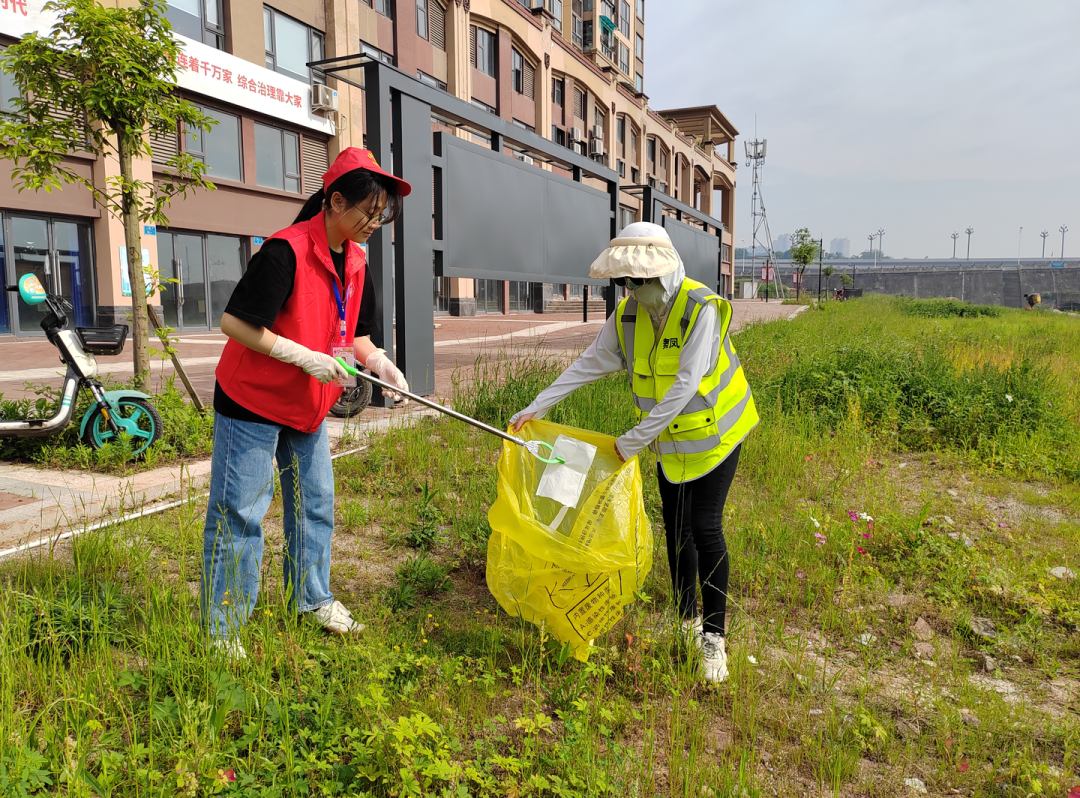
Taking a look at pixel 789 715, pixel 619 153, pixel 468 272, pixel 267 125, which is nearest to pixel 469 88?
pixel 267 125

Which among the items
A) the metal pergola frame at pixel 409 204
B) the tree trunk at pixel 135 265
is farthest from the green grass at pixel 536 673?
the metal pergola frame at pixel 409 204

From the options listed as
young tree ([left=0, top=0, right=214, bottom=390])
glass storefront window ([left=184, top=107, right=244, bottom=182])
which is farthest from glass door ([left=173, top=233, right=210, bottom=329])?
A: young tree ([left=0, top=0, right=214, bottom=390])

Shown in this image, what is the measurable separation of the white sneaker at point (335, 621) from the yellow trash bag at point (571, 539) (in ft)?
1.72

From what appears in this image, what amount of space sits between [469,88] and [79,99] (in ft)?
77.7

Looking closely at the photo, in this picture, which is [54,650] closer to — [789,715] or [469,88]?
[789,715]

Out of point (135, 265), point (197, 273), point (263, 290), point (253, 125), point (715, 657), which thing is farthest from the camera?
point (253, 125)

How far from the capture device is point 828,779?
2.00 metres

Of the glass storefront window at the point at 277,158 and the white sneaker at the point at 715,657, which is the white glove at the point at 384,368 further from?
the glass storefront window at the point at 277,158

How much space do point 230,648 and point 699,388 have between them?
5.61ft

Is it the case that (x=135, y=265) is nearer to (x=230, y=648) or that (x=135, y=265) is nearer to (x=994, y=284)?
(x=230, y=648)

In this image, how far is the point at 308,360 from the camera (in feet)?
7.18

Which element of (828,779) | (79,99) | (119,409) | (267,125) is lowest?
(828,779)

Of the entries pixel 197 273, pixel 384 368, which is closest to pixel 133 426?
pixel 384 368

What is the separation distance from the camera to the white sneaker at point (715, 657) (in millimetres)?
2436
